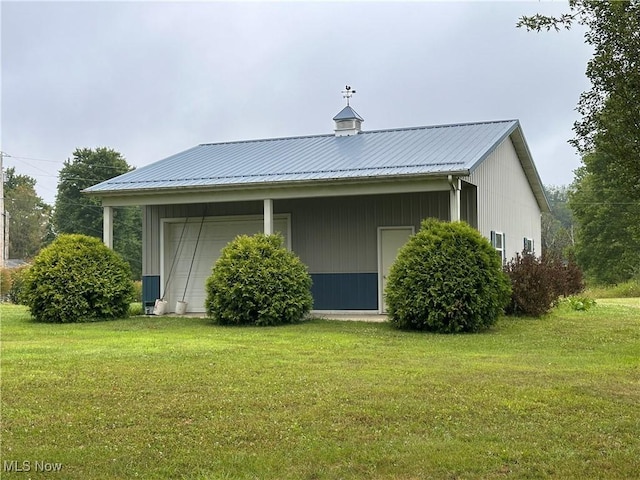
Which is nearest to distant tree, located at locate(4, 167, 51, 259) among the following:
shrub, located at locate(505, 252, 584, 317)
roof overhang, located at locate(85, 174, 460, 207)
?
roof overhang, located at locate(85, 174, 460, 207)

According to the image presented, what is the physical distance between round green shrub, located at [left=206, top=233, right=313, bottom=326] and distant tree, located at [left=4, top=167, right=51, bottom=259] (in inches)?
1935

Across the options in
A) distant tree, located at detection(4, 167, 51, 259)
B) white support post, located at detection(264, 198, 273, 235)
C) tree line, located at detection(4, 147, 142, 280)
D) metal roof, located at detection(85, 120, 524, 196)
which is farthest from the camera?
distant tree, located at detection(4, 167, 51, 259)

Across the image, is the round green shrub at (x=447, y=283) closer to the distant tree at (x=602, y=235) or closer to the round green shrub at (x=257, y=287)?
the round green shrub at (x=257, y=287)

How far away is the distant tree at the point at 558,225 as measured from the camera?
58.3m

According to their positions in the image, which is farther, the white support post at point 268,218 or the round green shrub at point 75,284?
the white support post at point 268,218

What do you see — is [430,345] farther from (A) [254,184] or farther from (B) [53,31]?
(B) [53,31]

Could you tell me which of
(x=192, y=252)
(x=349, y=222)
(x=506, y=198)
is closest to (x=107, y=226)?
(x=192, y=252)

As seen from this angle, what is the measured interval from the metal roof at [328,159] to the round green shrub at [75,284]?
1.70 meters

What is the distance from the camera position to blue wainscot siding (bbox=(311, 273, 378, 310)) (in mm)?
15297

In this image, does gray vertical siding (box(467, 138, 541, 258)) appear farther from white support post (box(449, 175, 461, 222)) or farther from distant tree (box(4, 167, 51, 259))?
distant tree (box(4, 167, 51, 259))

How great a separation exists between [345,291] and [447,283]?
4114 millimetres

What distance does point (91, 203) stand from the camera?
46344 millimetres

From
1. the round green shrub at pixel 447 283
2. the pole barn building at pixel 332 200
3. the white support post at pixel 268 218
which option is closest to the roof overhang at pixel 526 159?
the pole barn building at pixel 332 200

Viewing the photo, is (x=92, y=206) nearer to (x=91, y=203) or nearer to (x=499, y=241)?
(x=91, y=203)
